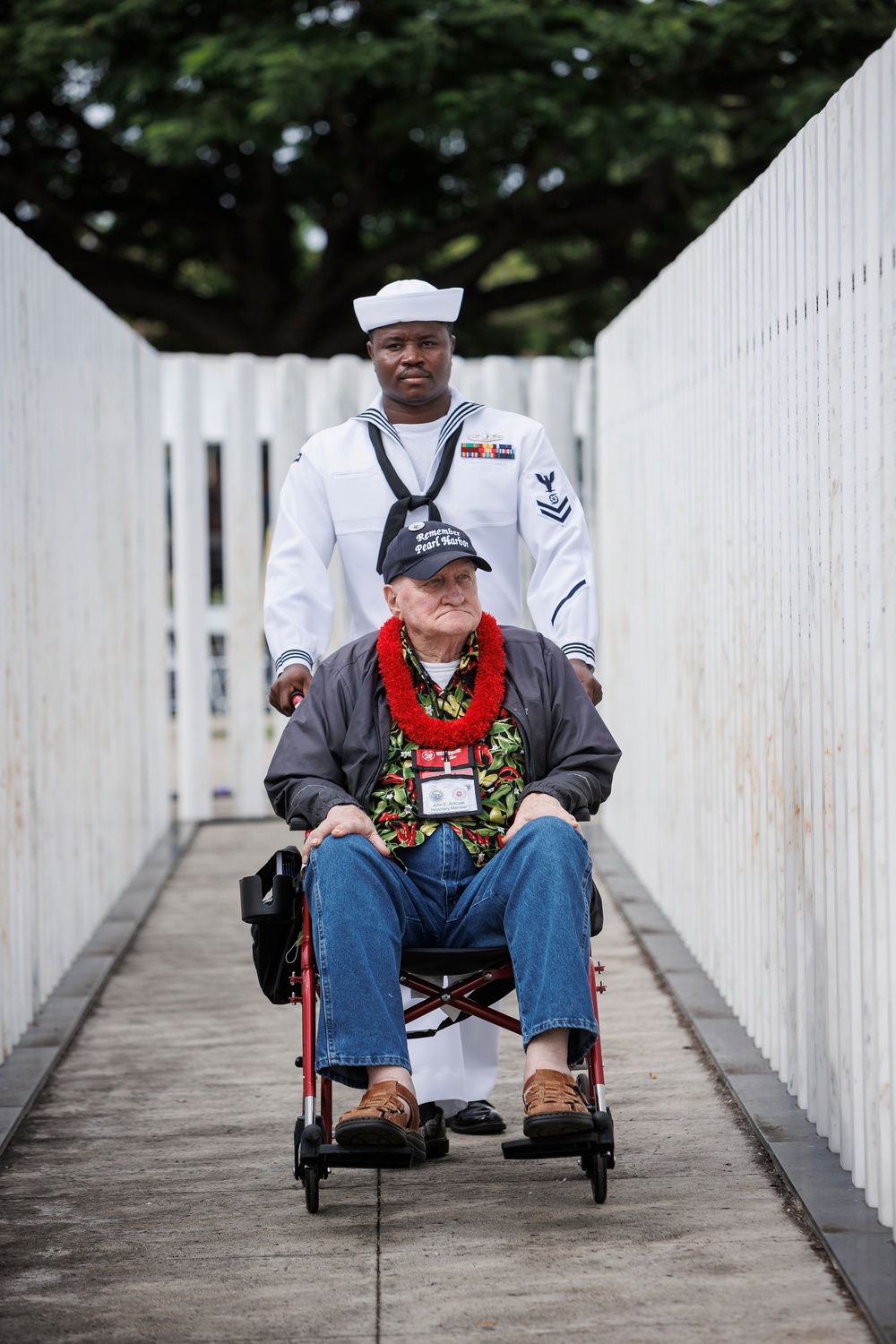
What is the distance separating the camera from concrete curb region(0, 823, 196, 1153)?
192 inches

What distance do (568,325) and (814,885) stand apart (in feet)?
65.6

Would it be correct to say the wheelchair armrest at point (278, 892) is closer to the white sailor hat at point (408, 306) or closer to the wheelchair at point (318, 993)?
the wheelchair at point (318, 993)

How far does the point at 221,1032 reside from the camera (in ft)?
18.7

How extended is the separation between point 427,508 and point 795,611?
0.98 meters

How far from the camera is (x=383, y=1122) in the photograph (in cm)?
358

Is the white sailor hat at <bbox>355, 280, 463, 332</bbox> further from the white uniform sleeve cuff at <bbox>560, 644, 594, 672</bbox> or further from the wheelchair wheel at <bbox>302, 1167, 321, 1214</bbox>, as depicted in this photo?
the wheelchair wheel at <bbox>302, 1167, 321, 1214</bbox>

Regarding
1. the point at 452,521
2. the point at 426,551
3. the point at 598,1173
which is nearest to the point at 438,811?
the point at 426,551

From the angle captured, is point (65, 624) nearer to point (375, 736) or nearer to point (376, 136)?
point (375, 736)

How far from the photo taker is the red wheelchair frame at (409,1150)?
3.63 meters

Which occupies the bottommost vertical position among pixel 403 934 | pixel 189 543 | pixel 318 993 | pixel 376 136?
pixel 318 993

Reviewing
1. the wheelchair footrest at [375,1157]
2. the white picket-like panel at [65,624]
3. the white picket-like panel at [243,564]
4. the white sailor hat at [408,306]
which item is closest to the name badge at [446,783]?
the wheelchair footrest at [375,1157]

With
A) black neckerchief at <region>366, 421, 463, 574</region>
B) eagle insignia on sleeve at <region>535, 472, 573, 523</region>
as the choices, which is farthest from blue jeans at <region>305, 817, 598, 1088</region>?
eagle insignia on sleeve at <region>535, 472, 573, 523</region>

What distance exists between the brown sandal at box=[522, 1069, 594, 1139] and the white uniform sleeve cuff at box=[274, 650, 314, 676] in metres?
1.32

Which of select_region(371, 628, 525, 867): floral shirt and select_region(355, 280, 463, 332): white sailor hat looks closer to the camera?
select_region(371, 628, 525, 867): floral shirt
